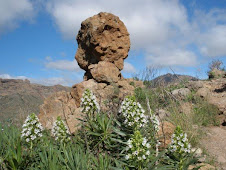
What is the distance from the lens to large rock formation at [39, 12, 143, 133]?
9.58m

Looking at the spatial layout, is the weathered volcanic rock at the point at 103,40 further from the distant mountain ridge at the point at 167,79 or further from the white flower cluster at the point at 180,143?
the white flower cluster at the point at 180,143

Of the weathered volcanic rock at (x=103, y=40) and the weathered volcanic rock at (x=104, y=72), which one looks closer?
the weathered volcanic rock at (x=104, y=72)

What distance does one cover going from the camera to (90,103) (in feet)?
13.4

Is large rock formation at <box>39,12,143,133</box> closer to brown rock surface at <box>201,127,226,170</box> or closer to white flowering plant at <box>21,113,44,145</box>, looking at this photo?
brown rock surface at <box>201,127,226,170</box>

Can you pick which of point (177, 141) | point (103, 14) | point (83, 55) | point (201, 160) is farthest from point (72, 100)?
point (177, 141)

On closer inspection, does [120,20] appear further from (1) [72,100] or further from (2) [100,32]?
(1) [72,100]

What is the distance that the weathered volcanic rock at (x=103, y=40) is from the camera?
1057cm

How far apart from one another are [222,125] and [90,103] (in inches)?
238

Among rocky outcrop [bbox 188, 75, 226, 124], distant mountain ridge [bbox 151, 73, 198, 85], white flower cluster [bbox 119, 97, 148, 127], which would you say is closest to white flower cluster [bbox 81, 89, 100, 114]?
white flower cluster [bbox 119, 97, 148, 127]

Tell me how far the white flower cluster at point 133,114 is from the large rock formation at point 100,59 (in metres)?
5.53

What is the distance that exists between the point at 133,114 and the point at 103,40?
26.3 ft

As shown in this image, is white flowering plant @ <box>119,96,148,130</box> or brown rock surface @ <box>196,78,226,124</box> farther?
brown rock surface @ <box>196,78,226,124</box>

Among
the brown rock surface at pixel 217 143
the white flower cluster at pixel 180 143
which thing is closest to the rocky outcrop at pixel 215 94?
the brown rock surface at pixel 217 143

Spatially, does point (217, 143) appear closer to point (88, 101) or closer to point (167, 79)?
point (88, 101)
